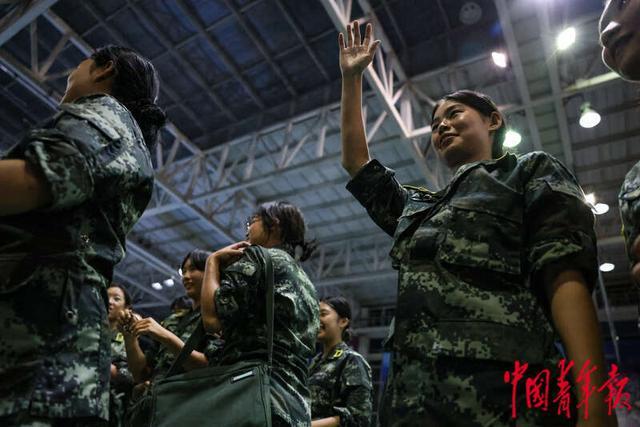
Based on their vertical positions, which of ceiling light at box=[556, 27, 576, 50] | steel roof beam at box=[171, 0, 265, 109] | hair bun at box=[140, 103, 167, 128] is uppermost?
steel roof beam at box=[171, 0, 265, 109]

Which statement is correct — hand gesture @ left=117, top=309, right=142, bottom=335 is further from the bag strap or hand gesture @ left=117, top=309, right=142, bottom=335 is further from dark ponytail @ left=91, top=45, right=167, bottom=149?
dark ponytail @ left=91, top=45, right=167, bottom=149

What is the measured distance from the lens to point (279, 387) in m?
1.56

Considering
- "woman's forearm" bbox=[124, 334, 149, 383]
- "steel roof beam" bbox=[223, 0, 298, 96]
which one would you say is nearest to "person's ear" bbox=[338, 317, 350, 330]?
"woman's forearm" bbox=[124, 334, 149, 383]

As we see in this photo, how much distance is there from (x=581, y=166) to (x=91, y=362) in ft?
27.8

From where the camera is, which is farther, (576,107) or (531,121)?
(576,107)

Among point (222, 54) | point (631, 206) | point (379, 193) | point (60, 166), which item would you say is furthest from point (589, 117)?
point (60, 166)

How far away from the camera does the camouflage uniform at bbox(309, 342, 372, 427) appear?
106 inches

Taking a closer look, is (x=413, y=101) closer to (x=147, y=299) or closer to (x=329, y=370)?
(x=329, y=370)

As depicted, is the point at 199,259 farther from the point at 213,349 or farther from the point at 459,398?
the point at 459,398

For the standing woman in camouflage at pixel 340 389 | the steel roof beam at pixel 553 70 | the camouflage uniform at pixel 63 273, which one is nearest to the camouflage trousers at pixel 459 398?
the camouflage uniform at pixel 63 273

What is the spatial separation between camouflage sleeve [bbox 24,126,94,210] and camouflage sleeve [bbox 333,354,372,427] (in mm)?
2122

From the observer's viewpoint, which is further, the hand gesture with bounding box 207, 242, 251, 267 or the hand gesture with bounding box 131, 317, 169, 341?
the hand gesture with bounding box 131, 317, 169, 341

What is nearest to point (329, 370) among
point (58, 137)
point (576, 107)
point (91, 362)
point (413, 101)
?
point (91, 362)

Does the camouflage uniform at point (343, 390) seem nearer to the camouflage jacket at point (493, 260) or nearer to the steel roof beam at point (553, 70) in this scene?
the camouflage jacket at point (493, 260)
